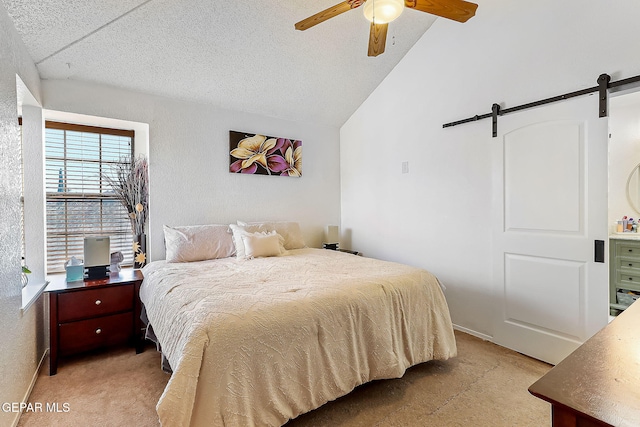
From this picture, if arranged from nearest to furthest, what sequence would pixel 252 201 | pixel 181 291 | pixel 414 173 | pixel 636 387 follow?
pixel 636 387, pixel 181 291, pixel 414 173, pixel 252 201

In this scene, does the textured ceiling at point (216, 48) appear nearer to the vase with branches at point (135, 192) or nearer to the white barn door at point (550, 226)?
the vase with branches at point (135, 192)

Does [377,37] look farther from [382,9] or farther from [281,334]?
[281,334]

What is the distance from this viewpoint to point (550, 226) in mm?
2352

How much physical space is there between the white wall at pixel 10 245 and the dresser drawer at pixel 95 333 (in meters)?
0.26

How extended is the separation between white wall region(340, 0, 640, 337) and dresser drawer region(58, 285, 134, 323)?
8.90 ft

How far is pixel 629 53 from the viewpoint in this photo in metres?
1.98

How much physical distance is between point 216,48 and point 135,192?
1.63 meters

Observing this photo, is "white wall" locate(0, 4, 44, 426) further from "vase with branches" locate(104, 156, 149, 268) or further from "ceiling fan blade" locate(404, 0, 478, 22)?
"ceiling fan blade" locate(404, 0, 478, 22)

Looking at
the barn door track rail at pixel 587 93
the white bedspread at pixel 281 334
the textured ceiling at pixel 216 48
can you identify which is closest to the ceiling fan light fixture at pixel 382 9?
the textured ceiling at pixel 216 48

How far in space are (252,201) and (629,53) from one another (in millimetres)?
3456

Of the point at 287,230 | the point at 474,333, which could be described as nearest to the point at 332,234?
the point at 287,230

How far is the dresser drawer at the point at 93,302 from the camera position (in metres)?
2.27

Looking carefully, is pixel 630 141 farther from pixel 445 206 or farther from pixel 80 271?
pixel 80 271

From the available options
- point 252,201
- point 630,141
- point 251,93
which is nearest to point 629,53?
point 630,141
